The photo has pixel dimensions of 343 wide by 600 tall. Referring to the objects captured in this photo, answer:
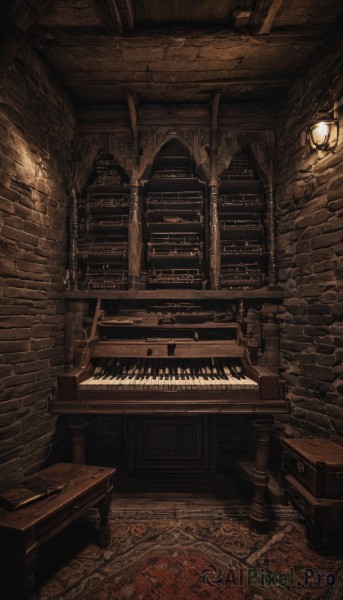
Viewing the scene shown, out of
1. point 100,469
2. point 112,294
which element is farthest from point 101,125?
point 100,469

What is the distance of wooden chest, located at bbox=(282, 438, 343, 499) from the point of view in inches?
99.7

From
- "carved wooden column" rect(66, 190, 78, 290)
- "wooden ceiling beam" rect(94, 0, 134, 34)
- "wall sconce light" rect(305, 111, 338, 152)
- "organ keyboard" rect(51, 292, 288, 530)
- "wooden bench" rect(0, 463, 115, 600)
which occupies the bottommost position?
"wooden bench" rect(0, 463, 115, 600)

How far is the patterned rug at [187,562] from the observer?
85.4 inches

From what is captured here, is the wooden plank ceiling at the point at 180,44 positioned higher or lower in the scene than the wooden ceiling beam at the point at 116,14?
higher

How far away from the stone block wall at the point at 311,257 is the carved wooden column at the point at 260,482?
898mm

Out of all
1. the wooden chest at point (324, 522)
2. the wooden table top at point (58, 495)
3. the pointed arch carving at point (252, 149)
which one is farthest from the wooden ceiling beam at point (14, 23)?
the wooden chest at point (324, 522)

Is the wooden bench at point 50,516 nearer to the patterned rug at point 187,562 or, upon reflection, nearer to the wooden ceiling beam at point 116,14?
the patterned rug at point 187,562

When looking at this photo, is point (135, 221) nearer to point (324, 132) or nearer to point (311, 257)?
point (311, 257)

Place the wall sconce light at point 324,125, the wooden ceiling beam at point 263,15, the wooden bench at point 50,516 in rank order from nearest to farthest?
the wooden bench at point 50,516 < the wooden ceiling beam at point 263,15 < the wall sconce light at point 324,125

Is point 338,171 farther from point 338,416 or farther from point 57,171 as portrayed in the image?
point 57,171

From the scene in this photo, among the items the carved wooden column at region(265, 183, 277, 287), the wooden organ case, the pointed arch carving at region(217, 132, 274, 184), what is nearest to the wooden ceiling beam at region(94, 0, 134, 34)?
the wooden organ case

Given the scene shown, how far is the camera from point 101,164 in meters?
4.63

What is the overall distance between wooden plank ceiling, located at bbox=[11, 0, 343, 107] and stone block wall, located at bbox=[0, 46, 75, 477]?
482 millimetres

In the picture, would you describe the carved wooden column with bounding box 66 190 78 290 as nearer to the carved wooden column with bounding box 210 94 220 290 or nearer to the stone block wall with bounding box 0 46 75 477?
the stone block wall with bounding box 0 46 75 477
